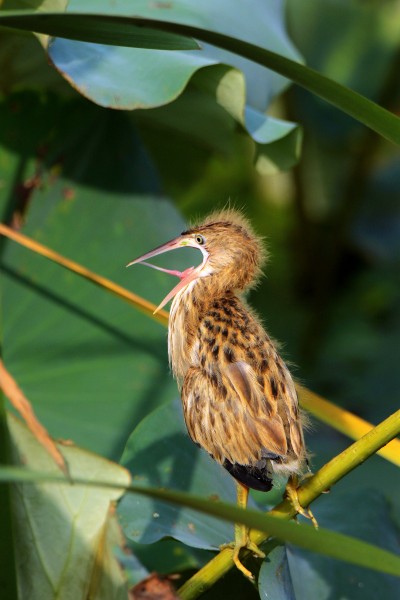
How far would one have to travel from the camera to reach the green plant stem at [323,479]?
106 centimetres

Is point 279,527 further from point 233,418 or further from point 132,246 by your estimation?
point 132,246

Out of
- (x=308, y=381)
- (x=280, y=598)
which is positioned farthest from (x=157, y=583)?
(x=308, y=381)

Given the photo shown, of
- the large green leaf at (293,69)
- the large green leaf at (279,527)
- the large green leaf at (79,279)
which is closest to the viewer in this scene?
the large green leaf at (279,527)

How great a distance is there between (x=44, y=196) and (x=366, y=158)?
72.1 inches

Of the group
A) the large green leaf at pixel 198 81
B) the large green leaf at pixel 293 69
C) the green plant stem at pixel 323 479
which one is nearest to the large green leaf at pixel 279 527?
the green plant stem at pixel 323 479

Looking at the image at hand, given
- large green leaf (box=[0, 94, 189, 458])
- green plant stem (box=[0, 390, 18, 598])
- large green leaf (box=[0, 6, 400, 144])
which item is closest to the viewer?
large green leaf (box=[0, 6, 400, 144])

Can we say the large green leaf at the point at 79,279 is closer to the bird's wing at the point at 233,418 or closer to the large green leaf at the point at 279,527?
the bird's wing at the point at 233,418

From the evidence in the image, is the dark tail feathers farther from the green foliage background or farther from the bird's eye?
the bird's eye

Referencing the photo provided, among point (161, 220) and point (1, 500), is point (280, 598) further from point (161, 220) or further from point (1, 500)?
point (161, 220)

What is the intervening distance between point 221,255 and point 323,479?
0.50 meters

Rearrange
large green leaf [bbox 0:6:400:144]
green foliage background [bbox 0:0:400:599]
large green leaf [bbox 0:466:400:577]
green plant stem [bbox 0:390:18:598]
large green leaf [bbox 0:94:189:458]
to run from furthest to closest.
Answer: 1. large green leaf [bbox 0:94:189:458]
2. green foliage background [bbox 0:0:400:599]
3. green plant stem [bbox 0:390:18:598]
4. large green leaf [bbox 0:6:400:144]
5. large green leaf [bbox 0:466:400:577]

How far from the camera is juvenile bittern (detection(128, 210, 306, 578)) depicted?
3.92 ft

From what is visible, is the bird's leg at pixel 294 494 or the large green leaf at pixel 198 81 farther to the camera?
the large green leaf at pixel 198 81

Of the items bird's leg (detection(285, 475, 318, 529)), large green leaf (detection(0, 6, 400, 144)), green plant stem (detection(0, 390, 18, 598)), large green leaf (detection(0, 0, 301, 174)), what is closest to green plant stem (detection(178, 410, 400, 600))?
bird's leg (detection(285, 475, 318, 529))
